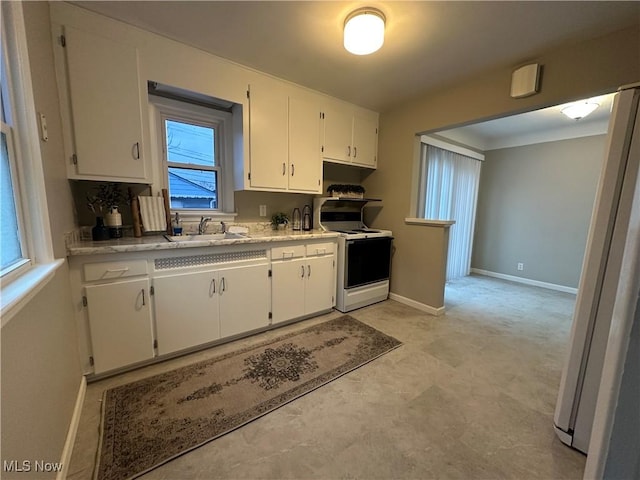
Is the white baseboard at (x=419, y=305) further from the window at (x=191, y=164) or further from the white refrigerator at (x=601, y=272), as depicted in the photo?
the window at (x=191, y=164)

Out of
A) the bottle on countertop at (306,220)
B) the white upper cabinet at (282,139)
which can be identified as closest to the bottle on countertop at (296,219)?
the bottle on countertop at (306,220)

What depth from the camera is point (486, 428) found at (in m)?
1.50

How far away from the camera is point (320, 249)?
284cm

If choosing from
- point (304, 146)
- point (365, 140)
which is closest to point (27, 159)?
point (304, 146)

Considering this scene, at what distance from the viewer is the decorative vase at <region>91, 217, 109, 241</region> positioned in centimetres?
193

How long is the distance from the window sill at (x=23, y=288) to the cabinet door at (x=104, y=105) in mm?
958

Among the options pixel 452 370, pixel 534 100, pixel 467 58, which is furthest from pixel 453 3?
pixel 452 370

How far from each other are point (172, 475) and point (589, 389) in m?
2.12

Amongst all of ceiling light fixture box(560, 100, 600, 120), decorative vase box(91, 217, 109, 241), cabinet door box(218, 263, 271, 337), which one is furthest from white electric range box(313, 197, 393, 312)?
ceiling light fixture box(560, 100, 600, 120)

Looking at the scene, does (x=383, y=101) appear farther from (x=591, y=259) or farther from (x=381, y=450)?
(x=381, y=450)

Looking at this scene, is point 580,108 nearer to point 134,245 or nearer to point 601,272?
point 601,272

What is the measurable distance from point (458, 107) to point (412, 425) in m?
2.89

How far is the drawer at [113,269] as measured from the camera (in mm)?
1669

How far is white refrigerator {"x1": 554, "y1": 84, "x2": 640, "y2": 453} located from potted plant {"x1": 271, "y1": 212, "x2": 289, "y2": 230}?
8.33 feet
